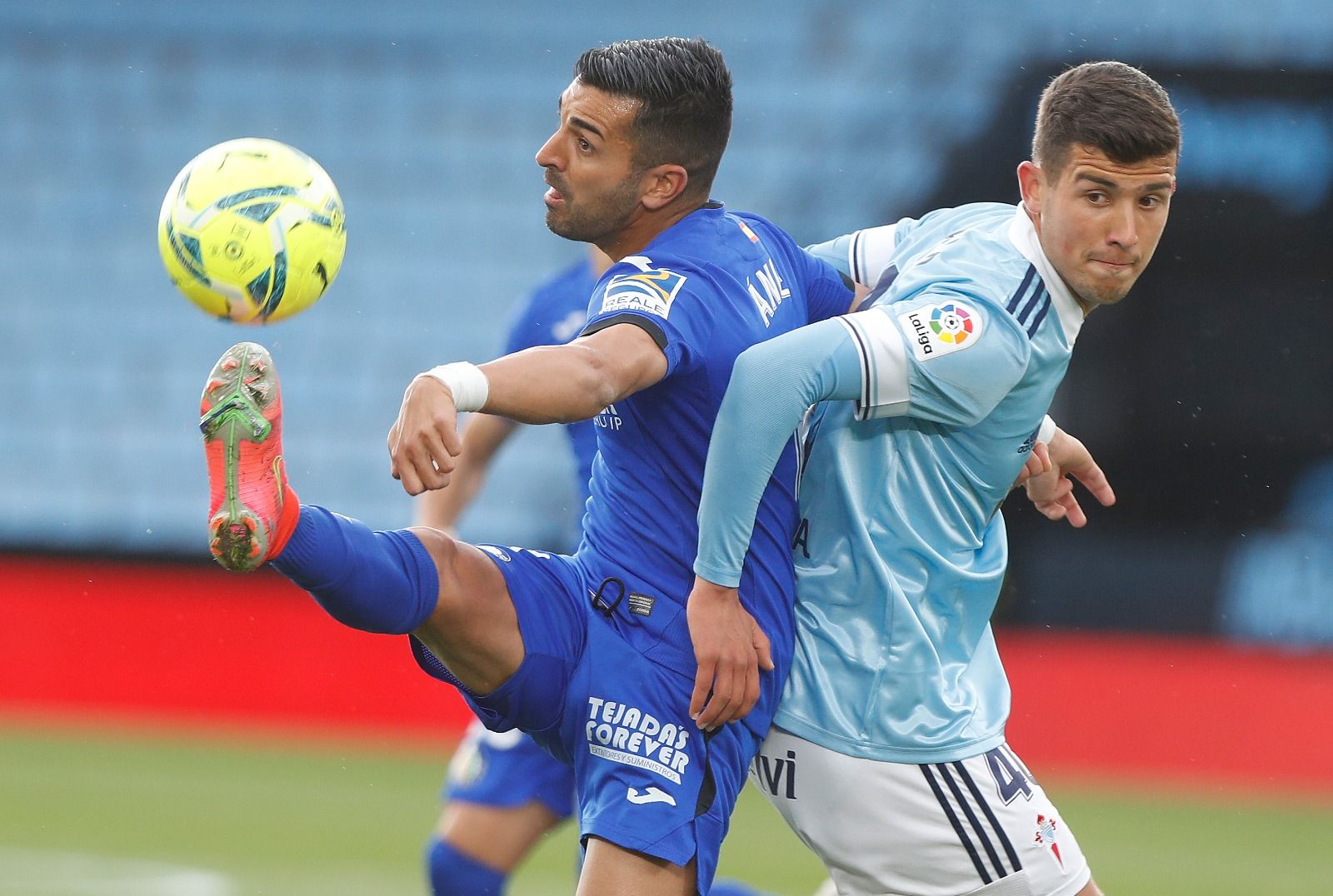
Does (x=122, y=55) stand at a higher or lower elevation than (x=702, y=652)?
higher

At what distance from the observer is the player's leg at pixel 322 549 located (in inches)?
119

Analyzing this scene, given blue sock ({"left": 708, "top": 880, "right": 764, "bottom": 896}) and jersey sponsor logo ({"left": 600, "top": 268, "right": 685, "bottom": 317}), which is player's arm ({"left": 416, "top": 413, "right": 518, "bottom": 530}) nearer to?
blue sock ({"left": 708, "top": 880, "right": 764, "bottom": 896})

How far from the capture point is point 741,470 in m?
3.15

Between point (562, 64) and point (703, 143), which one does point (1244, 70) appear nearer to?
point (562, 64)

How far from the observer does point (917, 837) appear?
3312 mm

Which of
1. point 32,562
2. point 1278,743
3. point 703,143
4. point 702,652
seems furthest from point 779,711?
point 32,562

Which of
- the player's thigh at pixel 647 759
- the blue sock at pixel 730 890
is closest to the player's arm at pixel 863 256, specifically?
the player's thigh at pixel 647 759

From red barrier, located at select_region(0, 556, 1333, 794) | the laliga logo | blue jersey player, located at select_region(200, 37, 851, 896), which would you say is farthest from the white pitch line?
the laliga logo

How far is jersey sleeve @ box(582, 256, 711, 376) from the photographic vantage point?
10.4 feet

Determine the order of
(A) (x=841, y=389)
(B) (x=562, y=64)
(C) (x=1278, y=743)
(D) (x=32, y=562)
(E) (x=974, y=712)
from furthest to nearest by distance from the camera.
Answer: (B) (x=562, y=64), (D) (x=32, y=562), (C) (x=1278, y=743), (E) (x=974, y=712), (A) (x=841, y=389)

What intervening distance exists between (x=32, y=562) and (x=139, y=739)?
5.64 feet

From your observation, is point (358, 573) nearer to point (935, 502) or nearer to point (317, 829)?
point (935, 502)

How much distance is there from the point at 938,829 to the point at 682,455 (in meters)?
0.83

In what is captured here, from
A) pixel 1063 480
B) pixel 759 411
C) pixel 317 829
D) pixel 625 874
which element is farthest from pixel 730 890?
pixel 317 829
